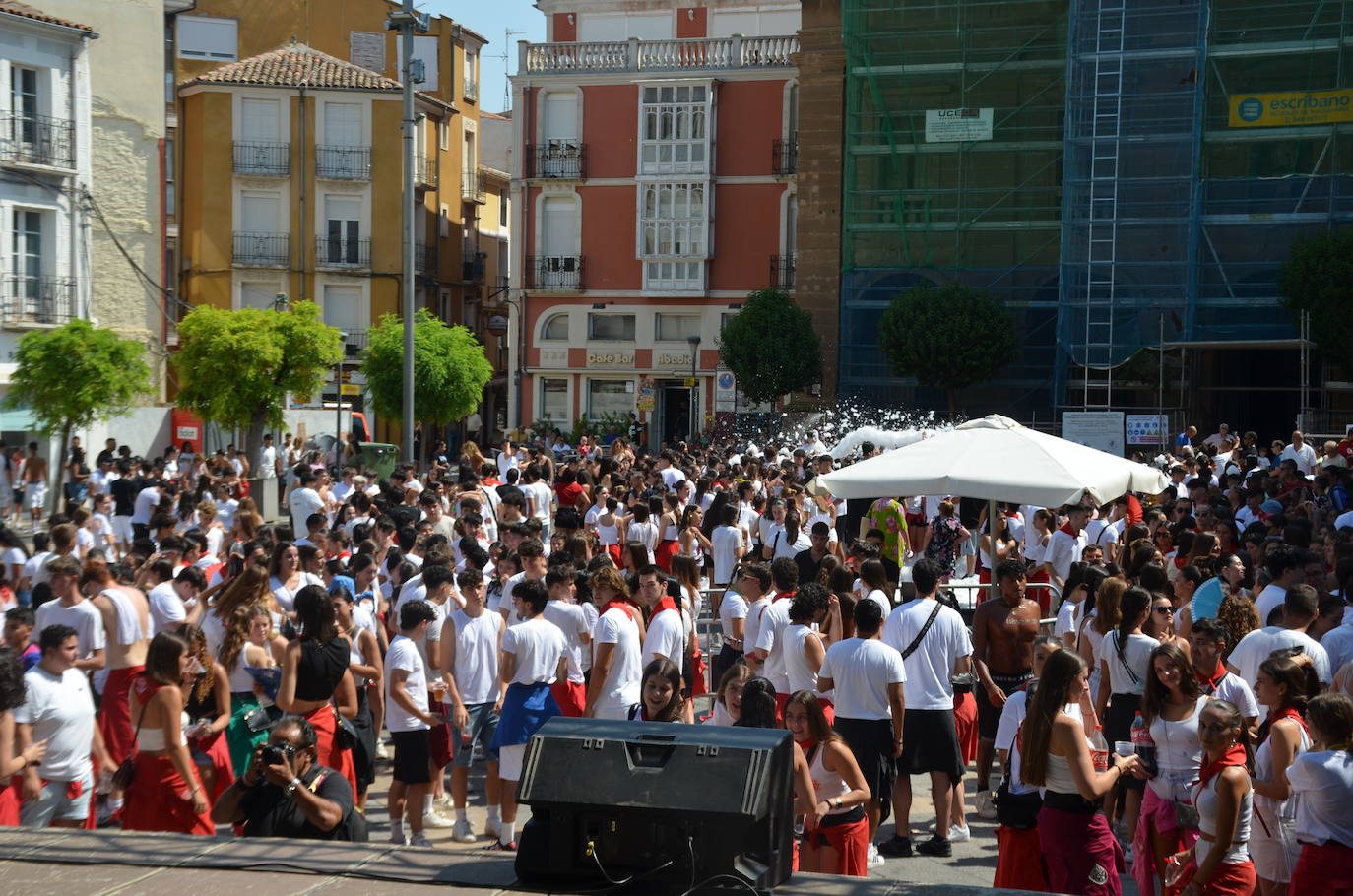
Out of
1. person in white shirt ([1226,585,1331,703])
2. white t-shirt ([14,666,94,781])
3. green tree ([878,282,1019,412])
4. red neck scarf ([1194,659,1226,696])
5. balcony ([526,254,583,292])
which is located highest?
balcony ([526,254,583,292])

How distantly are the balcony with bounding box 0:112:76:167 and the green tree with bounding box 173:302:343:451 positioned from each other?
12.8ft

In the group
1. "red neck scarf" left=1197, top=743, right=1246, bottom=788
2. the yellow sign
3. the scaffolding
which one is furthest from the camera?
the scaffolding

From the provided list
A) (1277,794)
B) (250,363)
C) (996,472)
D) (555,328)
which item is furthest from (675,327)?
(1277,794)

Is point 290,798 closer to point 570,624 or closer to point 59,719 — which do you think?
point 59,719

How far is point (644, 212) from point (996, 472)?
3270cm

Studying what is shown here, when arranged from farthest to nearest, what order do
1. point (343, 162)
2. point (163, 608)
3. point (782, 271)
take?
point (343, 162), point (782, 271), point (163, 608)

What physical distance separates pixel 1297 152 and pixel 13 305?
81.9 feet

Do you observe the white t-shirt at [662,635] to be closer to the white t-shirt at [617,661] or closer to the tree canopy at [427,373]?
the white t-shirt at [617,661]

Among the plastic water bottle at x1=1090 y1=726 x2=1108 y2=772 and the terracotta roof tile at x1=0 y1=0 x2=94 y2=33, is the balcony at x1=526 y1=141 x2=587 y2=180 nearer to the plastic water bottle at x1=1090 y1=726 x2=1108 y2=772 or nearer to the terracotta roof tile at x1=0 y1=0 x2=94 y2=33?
the terracotta roof tile at x1=0 y1=0 x2=94 y2=33

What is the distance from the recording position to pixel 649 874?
495cm

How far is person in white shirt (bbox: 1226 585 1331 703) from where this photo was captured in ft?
24.8

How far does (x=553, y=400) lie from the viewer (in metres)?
44.9

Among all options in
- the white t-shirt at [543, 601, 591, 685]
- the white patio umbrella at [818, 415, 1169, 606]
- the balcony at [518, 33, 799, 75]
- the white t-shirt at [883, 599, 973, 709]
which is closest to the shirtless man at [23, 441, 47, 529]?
the white patio umbrella at [818, 415, 1169, 606]

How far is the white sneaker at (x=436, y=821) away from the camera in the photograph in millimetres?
8836
